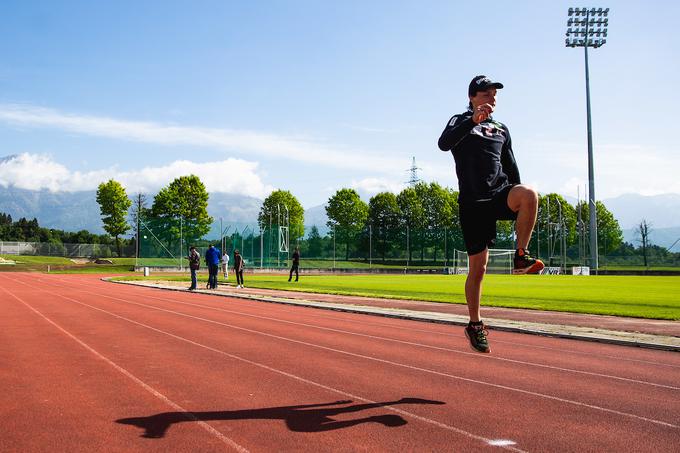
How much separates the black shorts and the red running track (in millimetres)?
1457

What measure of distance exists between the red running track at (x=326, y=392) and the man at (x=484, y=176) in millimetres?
1383

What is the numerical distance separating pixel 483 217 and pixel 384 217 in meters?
89.8

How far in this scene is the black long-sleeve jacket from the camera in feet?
17.6

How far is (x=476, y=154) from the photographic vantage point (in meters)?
5.40

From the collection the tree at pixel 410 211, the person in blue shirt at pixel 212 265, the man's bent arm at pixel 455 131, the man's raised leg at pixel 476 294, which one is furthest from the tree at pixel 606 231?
the man's bent arm at pixel 455 131

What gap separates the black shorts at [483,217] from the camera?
5.32m

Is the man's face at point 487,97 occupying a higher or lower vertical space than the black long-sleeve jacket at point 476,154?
higher

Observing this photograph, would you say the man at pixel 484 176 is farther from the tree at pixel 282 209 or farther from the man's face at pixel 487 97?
the tree at pixel 282 209

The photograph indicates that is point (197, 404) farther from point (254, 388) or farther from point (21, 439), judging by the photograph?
point (21, 439)

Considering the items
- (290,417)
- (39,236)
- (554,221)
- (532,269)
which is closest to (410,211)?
(554,221)

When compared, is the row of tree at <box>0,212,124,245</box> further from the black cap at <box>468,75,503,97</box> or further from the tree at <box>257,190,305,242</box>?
the black cap at <box>468,75,503,97</box>

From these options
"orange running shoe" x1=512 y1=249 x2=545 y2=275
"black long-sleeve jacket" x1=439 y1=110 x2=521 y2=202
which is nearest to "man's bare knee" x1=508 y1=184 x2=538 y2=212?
"black long-sleeve jacket" x1=439 y1=110 x2=521 y2=202

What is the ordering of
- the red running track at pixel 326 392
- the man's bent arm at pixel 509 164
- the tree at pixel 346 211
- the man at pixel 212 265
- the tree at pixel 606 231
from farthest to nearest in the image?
1. the tree at pixel 606 231
2. the tree at pixel 346 211
3. the man at pixel 212 265
4. the man's bent arm at pixel 509 164
5. the red running track at pixel 326 392

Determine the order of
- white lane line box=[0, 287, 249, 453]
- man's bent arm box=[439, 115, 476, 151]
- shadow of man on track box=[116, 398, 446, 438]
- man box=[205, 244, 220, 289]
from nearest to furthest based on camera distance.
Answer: white lane line box=[0, 287, 249, 453] → shadow of man on track box=[116, 398, 446, 438] → man's bent arm box=[439, 115, 476, 151] → man box=[205, 244, 220, 289]
